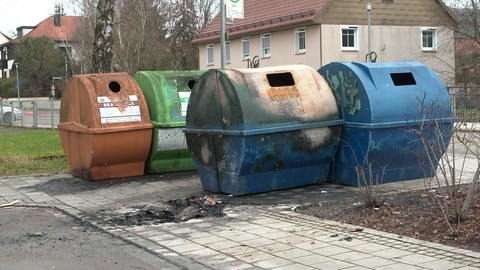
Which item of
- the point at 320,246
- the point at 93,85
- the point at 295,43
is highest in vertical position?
the point at 295,43

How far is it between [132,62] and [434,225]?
38948 mm

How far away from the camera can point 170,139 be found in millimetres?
11773

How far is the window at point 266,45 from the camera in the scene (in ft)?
120

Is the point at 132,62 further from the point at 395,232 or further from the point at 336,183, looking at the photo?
the point at 395,232

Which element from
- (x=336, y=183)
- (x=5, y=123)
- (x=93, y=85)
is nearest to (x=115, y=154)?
(x=93, y=85)

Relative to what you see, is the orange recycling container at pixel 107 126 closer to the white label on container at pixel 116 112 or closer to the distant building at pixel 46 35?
the white label on container at pixel 116 112

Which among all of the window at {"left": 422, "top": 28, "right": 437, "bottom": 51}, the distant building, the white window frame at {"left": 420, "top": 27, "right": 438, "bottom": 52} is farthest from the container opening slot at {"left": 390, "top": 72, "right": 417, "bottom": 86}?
the distant building

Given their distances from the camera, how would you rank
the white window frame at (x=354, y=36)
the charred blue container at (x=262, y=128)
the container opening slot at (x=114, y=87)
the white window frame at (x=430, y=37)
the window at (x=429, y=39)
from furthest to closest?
the window at (x=429, y=39) → the white window frame at (x=430, y=37) → the white window frame at (x=354, y=36) → the container opening slot at (x=114, y=87) → the charred blue container at (x=262, y=128)

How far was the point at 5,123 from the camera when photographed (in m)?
36.2

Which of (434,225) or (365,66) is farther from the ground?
(365,66)

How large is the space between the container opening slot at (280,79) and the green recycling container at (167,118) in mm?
2537

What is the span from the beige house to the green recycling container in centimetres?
2015

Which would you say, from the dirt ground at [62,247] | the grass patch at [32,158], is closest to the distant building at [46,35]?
the grass patch at [32,158]

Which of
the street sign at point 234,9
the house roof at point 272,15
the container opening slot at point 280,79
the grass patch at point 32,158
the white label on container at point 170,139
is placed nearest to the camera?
the container opening slot at point 280,79
